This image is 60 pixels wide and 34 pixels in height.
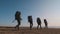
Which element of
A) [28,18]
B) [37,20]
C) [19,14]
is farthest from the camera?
[37,20]

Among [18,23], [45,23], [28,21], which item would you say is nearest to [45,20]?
[45,23]

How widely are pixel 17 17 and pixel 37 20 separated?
8459 millimetres

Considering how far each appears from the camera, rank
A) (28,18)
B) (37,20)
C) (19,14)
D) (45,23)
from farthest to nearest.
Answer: (45,23) → (37,20) → (28,18) → (19,14)

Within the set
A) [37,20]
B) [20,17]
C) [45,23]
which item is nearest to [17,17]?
[20,17]

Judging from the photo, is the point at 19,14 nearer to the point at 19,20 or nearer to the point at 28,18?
the point at 19,20

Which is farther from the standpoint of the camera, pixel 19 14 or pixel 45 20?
pixel 45 20

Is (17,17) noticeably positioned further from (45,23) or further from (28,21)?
(45,23)

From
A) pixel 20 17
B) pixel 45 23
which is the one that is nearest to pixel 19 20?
pixel 20 17

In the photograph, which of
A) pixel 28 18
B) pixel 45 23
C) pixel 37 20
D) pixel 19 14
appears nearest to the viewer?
pixel 19 14

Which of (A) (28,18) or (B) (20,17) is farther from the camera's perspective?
(A) (28,18)

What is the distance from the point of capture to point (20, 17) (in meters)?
17.9

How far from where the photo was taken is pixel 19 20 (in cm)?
1778

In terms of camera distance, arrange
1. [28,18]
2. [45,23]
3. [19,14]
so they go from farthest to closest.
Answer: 1. [45,23]
2. [28,18]
3. [19,14]

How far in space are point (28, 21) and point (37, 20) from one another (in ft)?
16.3
